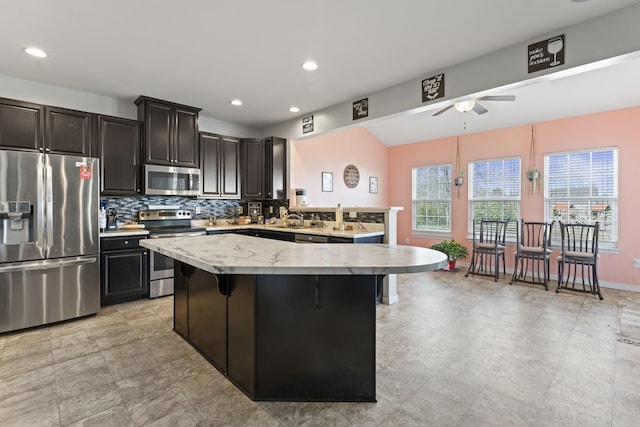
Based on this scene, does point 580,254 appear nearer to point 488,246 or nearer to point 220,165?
point 488,246

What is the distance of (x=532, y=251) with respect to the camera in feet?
15.5

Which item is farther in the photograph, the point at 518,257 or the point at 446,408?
the point at 518,257

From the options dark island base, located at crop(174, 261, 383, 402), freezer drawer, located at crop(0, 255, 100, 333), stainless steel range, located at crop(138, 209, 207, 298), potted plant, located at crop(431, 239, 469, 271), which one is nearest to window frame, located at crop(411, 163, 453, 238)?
potted plant, located at crop(431, 239, 469, 271)

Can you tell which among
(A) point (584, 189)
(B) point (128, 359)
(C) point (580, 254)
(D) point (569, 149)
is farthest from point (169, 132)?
(A) point (584, 189)

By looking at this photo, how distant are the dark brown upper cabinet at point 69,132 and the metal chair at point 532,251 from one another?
609cm

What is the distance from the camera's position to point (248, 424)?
1.70 m

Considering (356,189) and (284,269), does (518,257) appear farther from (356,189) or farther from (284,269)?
(284,269)

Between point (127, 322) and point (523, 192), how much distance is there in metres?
6.12

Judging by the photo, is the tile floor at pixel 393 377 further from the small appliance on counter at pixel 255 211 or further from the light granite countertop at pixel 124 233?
the small appliance on counter at pixel 255 211

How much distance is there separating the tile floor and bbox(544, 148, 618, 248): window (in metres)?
1.97

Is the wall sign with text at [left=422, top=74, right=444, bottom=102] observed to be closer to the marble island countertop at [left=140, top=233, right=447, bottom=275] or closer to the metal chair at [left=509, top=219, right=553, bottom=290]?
the marble island countertop at [left=140, top=233, right=447, bottom=275]

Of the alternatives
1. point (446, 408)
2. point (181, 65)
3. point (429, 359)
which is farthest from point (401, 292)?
point (181, 65)

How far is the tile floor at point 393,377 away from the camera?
5.80 feet

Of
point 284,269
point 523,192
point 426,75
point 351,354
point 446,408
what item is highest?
point 426,75
